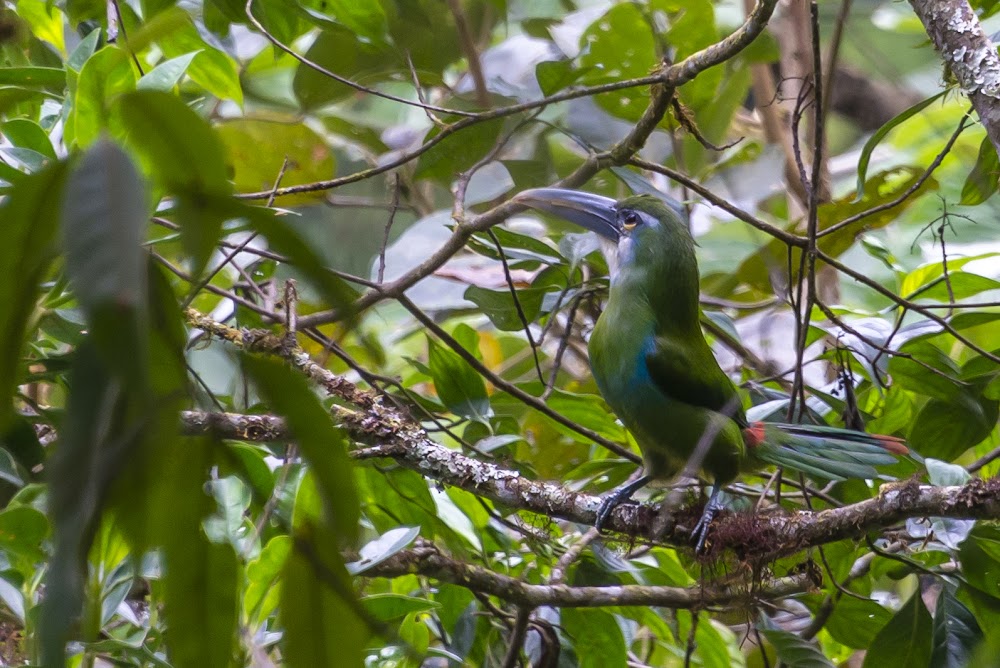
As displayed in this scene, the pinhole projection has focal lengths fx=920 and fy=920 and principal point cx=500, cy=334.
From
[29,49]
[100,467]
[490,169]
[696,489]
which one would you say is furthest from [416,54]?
[100,467]

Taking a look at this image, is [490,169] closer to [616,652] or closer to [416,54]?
[416,54]

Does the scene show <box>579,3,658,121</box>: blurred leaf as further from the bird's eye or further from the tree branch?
the tree branch

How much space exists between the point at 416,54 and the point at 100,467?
7.57ft

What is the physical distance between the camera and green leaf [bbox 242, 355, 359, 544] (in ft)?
1.65

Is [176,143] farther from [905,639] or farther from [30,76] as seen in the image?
[905,639]

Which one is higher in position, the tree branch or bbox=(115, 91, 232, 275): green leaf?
the tree branch

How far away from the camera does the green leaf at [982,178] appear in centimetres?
175

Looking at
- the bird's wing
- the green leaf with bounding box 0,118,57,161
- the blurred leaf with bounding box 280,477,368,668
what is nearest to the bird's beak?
the bird's wing

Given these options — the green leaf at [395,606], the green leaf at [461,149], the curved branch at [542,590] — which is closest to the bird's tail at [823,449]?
the curved branch at [542,590]

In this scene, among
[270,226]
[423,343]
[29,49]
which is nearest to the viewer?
[270,226]

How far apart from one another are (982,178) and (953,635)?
2.89 ft

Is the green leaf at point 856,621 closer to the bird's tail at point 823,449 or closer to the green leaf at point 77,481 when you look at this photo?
the bird's tail at point 823,449

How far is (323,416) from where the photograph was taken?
0.52 m

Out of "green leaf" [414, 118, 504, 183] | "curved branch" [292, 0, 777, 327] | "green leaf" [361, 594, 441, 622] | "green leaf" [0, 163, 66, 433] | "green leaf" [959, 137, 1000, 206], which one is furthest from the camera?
"green leaf" [414, 118, 504, 183]
